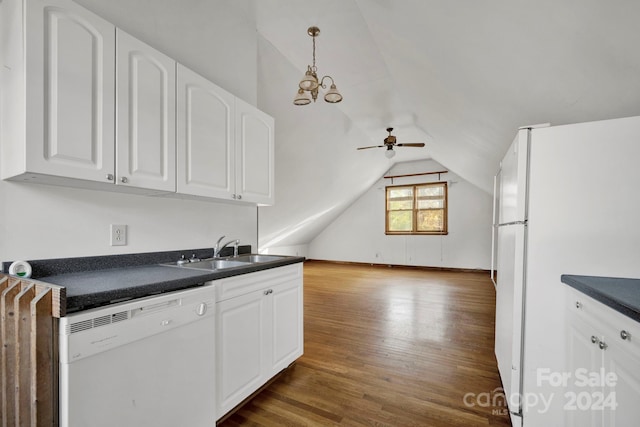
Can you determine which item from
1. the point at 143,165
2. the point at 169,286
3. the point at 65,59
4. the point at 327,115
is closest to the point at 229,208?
the point at 143,165

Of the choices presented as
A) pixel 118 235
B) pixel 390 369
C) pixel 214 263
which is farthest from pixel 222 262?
pixel 390 369

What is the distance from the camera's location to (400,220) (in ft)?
25.6

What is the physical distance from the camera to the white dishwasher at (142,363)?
0.95m

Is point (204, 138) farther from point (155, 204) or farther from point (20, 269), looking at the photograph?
point (20, 269)

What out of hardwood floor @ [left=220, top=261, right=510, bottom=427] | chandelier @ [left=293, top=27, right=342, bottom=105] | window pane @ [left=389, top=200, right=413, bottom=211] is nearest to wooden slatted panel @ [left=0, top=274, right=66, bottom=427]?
hardwood floor @ [left=220, top=261, right=510, bottom=427]

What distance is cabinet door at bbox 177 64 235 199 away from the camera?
5.66 feet

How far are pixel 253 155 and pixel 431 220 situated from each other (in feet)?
20.5

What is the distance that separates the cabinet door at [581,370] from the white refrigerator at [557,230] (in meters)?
0.07

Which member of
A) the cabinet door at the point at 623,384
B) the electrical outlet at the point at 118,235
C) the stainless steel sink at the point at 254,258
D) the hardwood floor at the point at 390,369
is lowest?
the hardwood floor at the point at 390,369

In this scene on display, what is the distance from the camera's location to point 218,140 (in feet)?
6.44

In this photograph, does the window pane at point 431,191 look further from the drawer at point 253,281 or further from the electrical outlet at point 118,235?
the electrical outlet at point 118,235

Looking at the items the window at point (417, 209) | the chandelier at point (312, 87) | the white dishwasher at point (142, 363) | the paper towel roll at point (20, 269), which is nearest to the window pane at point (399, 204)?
the window at point (417, 209)

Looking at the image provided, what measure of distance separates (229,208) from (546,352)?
2.31 meters

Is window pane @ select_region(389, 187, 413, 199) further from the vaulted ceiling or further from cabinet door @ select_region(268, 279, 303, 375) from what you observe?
cabinet door @ select_region(268, 279, 303, 375)
